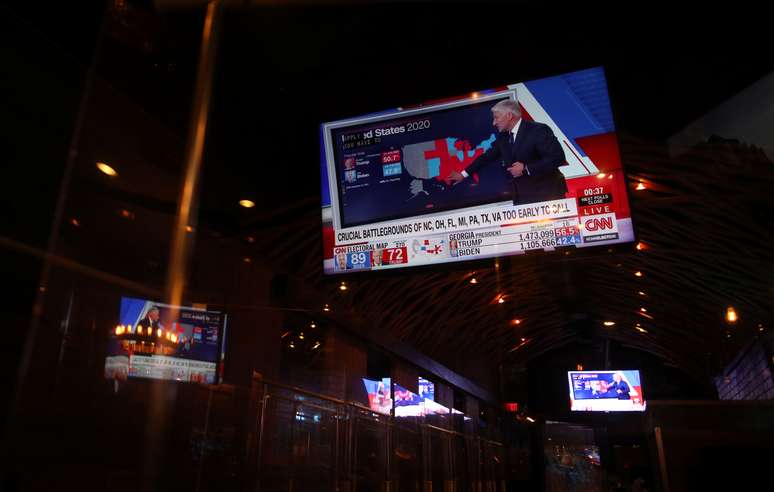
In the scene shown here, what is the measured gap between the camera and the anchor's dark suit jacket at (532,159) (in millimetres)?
3127

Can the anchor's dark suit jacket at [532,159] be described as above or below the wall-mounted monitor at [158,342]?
above

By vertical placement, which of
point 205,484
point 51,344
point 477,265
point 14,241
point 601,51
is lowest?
point 205,484

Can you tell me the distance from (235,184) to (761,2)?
12.9 ft

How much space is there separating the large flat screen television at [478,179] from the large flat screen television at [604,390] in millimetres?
18285

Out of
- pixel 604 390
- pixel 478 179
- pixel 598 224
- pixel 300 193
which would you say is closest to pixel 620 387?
pixel 604 390

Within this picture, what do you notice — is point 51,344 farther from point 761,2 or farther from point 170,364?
point 761,2

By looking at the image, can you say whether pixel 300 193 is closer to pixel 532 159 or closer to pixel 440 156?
pixel 440 156

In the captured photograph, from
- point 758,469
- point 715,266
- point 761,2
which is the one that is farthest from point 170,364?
point 715,266

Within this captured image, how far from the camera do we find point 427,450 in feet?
22.8

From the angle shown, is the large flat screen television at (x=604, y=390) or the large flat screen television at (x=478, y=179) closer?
the large flat screen television at (x=478, y=179)

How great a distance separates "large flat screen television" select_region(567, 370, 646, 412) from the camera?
1936 centimetres

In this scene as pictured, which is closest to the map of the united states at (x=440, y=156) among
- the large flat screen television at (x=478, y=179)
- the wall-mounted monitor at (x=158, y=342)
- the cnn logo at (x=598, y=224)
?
the large flat screen television at (x=478, y=179)

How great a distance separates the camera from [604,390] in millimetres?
19891

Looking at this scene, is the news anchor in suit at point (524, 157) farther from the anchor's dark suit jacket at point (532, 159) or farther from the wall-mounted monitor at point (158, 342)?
the wall-mounted monitor at point (158, 342)
